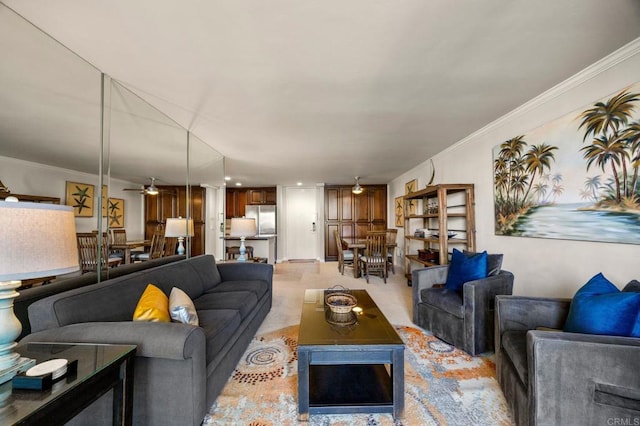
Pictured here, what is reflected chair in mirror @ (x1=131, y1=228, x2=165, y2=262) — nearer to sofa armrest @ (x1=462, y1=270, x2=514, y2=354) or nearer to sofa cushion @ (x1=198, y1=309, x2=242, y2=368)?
sofa cushion @ (x1=198, y1=309, x2=242, y2=368)

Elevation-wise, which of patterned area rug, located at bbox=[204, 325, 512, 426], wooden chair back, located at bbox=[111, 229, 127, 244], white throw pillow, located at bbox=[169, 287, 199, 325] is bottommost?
patterned area rug, located at bbox=[204, 325, 512, 426]

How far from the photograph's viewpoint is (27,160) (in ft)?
5.43

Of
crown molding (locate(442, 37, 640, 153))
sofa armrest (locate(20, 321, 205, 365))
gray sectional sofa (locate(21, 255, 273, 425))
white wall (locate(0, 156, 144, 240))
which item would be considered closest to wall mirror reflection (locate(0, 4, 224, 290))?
white wall (locate(0, 156, 144, 240))

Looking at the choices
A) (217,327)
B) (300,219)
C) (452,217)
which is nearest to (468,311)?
(452,217)

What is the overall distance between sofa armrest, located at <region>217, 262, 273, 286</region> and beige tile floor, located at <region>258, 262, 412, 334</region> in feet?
1.65

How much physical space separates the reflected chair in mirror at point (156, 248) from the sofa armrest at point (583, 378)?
149 inches

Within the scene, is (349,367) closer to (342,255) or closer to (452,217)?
(452,217)

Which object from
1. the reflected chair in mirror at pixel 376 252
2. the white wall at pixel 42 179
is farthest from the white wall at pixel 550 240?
the white wall at pixel 42 179

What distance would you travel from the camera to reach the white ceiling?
1.33 metres

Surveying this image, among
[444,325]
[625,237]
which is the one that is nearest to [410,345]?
[444,325]

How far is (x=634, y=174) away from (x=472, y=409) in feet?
6.11

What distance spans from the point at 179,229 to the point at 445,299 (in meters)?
3.40

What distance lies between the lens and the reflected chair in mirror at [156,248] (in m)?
3.24

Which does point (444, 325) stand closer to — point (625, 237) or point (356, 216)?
point (625, 237)
